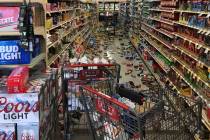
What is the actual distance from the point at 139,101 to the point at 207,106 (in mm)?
2283

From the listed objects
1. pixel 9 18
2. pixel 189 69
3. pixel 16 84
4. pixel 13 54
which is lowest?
pixel 189 69

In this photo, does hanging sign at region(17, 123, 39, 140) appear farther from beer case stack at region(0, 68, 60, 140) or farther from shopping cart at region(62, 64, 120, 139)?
shopping cart at region(62, 64, 120, 139)

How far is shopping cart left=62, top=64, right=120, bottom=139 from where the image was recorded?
11.7ft

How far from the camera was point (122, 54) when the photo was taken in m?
14.7

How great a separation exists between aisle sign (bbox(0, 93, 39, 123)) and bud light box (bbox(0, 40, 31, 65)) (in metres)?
0.76

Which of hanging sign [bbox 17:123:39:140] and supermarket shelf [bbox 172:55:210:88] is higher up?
hanging sign [bbox 17:123:39:140]

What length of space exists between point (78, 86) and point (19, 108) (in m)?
1.30

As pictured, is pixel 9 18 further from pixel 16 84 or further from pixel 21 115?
pixel 21 115

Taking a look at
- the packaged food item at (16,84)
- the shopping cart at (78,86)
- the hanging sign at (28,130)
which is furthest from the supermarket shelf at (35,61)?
the hanging sign at (28,130)

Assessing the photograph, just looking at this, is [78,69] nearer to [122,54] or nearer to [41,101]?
[41,101]

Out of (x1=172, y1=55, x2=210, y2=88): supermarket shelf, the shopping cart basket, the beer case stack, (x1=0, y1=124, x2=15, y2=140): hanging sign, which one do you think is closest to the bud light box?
the shopping cart basket

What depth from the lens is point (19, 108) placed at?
2309 mm

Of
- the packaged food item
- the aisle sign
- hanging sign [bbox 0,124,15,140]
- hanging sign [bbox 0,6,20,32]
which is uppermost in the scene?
hanging sign [bbox 0,6,20,32]

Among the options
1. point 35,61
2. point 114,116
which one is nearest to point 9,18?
point 35,61
